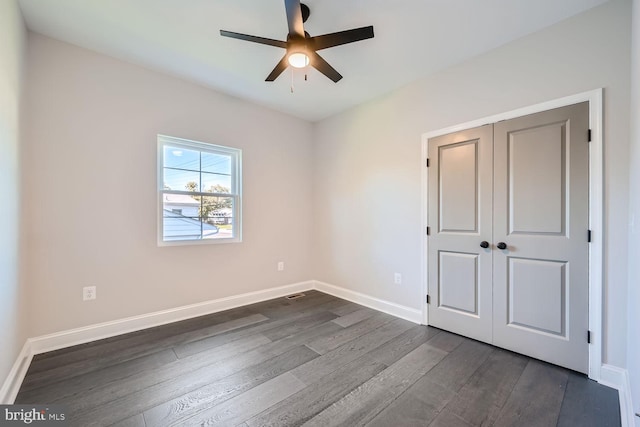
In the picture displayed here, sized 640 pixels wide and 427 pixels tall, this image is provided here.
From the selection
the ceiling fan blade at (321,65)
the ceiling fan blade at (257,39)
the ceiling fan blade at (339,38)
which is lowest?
the ceiling fan blade at (321,65)

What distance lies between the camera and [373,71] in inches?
110

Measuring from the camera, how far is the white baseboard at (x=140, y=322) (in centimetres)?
231

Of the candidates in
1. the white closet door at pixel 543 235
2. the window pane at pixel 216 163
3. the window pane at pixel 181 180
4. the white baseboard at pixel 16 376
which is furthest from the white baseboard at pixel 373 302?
the white baseboard at pixel 16 376

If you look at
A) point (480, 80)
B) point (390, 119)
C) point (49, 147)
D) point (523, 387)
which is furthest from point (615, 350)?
point (49, 147)

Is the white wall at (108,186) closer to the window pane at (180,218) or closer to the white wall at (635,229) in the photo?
the window pane at (180,218)

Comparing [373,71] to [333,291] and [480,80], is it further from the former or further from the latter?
[333,291]

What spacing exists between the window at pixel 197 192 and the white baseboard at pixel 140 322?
763mm

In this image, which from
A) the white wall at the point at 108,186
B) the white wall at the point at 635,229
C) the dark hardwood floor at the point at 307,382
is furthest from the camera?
Result: the white wall at the point at 108,186

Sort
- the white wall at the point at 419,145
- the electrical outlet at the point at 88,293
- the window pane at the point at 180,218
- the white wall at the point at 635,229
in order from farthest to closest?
1. the window pane at the point at 180,218
2. the electrical outlet at the point at 88,293
3. the white wall at the point at 419,145
4. the white wall at the point at 635,229

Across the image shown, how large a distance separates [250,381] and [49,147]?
2614mm

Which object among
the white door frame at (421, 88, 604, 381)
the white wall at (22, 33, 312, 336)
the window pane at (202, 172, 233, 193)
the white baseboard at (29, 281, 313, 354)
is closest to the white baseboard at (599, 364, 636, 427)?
the white door frame at (421, 88, 604, 381)

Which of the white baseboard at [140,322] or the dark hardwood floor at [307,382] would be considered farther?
the white baseboard at [140,322]

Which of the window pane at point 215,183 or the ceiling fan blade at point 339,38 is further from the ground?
the ceiling fan blade at point 339,38

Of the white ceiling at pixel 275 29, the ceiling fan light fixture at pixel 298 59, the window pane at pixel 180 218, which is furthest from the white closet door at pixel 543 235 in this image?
the window pane at pixel 180 218
